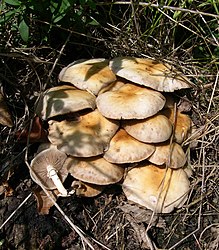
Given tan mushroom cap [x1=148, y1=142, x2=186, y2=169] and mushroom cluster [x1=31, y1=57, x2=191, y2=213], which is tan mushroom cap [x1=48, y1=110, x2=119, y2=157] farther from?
tan mushroom cap [x1=148, y1=142, x2=186, y2=169]

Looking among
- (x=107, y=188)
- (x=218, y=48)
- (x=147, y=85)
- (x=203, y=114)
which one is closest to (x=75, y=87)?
(x=147, y=85)

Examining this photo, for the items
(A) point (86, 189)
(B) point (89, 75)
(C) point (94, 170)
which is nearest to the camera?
(C) point (94, 170)

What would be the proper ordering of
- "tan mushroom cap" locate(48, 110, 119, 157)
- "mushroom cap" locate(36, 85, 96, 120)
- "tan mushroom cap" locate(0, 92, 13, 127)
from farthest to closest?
1. "tan mushroom cap" locate(0, 92, 13, 127)
2. "mushroom cap" locate(36, 85, 96, 120)
3. "tan mushroom cap" locate(48, 110, 119, 157)

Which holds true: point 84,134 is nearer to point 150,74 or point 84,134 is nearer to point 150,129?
point 150,129

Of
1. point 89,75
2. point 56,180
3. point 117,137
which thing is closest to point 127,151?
point 117,137

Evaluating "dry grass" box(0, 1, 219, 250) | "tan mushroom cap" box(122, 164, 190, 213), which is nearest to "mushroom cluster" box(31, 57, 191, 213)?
"tan mushroom cap" box(122, 164, 190, 213)

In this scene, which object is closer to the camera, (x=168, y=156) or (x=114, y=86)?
(x=168, y=156)

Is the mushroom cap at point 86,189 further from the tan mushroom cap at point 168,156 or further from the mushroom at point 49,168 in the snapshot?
the tan mushroom cap at point 168,156
